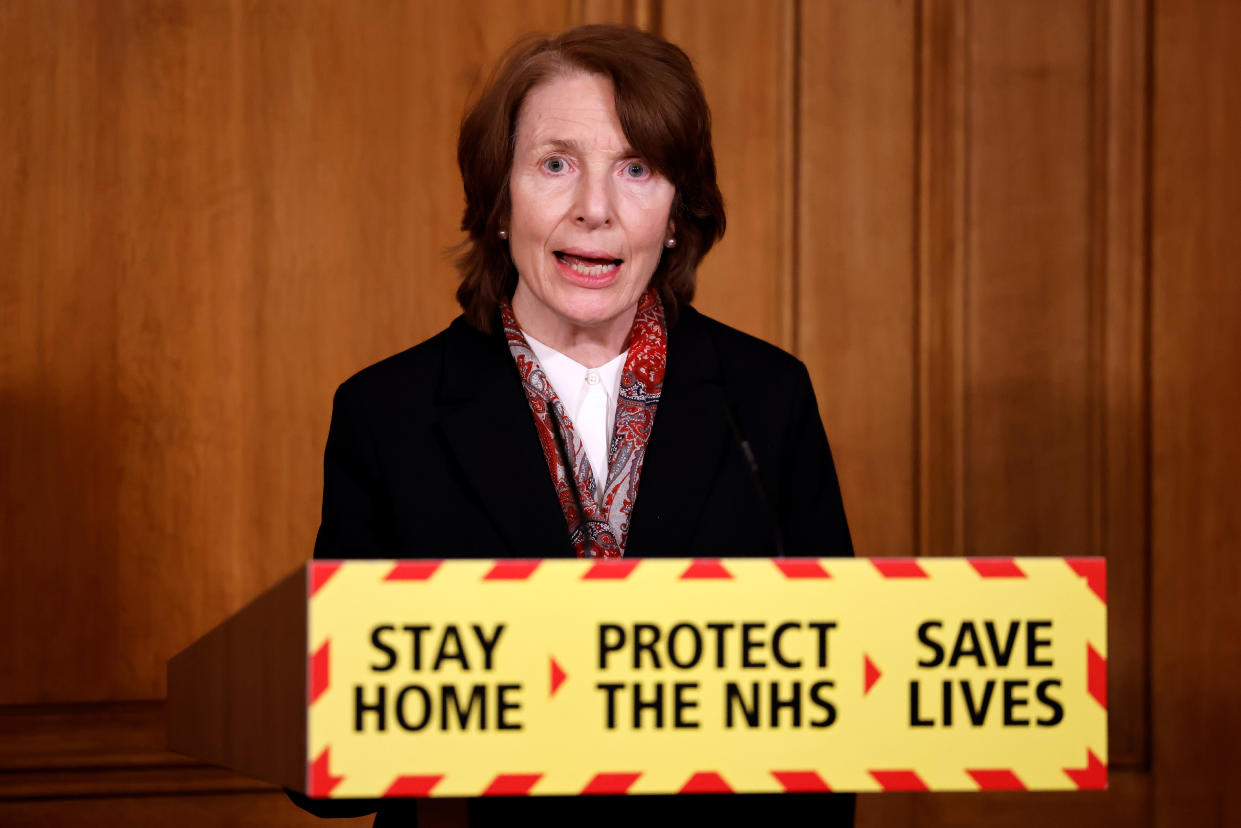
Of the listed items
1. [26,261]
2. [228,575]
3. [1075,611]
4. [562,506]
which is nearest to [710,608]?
[1075,611]

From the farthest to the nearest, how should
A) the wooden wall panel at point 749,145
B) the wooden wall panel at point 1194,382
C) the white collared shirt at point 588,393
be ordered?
the wooden wall panel at point 1194,382, the wooden wall panel at point 749,145, the white collared shirt at point 588,393

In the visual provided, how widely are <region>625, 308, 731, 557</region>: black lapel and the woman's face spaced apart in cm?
10

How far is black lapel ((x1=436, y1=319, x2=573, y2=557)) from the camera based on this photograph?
4.35 ft

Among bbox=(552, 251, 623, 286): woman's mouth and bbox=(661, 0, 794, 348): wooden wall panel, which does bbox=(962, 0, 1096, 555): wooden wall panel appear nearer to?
bbox=(661, 0, 794, 348): wooden wall panel

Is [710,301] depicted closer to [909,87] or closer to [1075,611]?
[909,87]

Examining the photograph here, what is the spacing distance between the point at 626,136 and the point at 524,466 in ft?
1.18

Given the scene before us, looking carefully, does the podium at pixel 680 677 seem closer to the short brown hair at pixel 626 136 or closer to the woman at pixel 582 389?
the woman at pixel 582 389

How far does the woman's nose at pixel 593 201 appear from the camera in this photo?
1424 mm

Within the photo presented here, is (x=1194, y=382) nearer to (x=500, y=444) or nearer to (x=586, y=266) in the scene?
(x=586, y=266)

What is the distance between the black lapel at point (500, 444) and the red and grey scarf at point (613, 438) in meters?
0.02

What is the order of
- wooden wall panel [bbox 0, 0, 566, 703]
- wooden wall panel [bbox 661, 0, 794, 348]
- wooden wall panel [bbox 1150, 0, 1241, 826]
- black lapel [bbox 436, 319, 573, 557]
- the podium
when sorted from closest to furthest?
the podium, black lapel [bbox 436, 319, 573, 557], wooden wall panel [bbox 0, 0, 566, 703], wooden wall panel [bbox 661, 0, 794, 348], wooden wall panel [bbox 1150, 0, 1241, 826]

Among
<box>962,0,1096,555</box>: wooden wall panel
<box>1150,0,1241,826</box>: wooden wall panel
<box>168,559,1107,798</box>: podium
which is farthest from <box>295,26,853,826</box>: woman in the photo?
<box>1150,0,1241,826</box>: wooden wall panel

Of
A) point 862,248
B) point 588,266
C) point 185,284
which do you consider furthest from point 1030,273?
point 185,284

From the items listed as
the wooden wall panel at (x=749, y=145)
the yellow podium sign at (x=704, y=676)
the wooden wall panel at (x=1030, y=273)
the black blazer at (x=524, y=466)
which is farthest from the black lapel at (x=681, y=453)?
the wooden wall panel at (x=1030, y=273)
